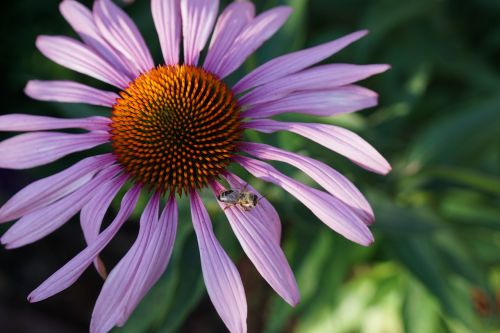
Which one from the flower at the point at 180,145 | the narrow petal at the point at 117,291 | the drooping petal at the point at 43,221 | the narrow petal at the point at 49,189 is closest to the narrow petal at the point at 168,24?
the flower at the point at 180,145

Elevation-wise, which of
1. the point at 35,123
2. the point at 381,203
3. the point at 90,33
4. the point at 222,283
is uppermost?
the point at 90,33

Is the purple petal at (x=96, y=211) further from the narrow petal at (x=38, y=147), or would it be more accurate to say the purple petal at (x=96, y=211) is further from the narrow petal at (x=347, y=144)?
the narrow petal at (x=347, y=144)

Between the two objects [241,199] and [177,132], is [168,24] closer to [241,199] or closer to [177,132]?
[177,132]

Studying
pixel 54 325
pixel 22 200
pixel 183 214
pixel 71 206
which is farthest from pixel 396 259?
pixel 54 325

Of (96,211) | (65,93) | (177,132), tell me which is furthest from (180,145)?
(65,93)

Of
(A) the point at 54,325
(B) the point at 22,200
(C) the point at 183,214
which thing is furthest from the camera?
(A) the point at 54,325

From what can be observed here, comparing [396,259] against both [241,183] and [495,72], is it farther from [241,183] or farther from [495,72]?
[495,72]
